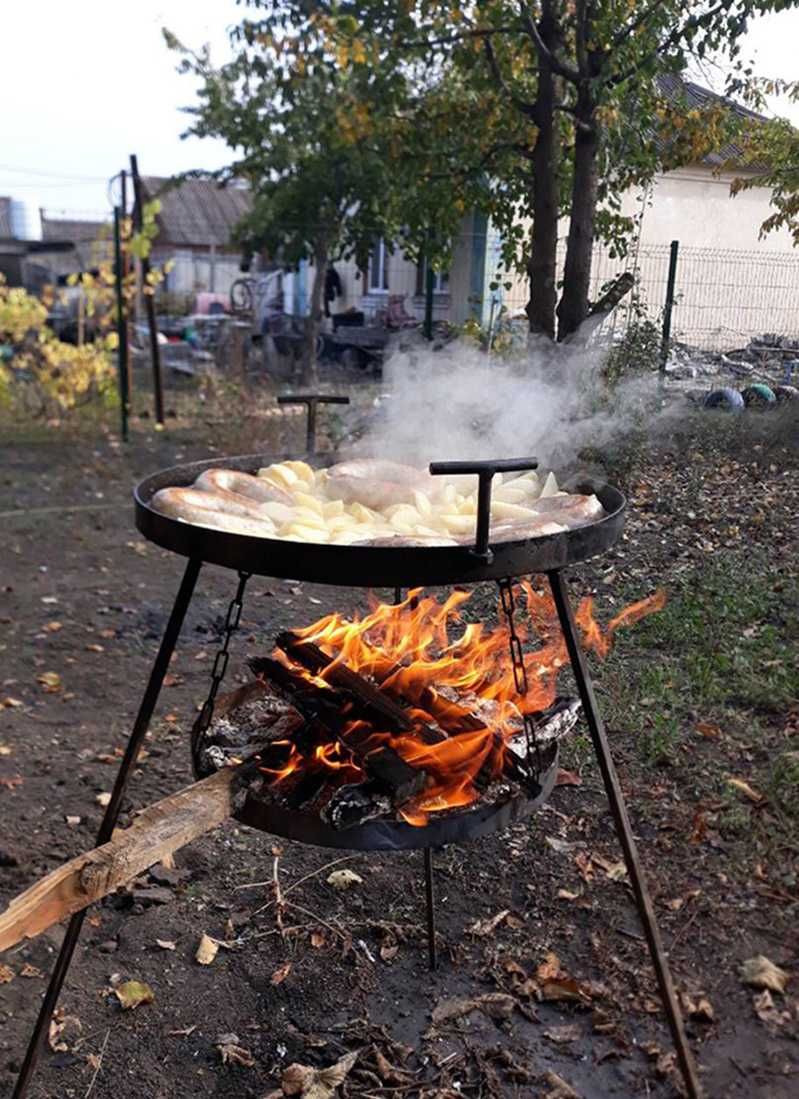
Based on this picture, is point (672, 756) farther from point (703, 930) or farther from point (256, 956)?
point (256, 956)

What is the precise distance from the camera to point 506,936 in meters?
2.88

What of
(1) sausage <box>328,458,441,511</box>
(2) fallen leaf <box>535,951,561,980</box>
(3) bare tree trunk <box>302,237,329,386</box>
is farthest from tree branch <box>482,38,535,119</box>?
(3) bare tree trunk <box>302,237,329,386</box>

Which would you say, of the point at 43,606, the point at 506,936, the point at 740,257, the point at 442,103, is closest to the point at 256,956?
the point at 506,936

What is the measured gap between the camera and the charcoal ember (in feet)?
6.76

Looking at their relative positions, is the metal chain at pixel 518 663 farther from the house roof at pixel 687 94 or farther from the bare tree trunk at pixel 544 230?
the house roof at pixel 687 94

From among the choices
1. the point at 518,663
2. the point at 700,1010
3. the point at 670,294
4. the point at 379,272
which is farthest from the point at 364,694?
the point at 379,272

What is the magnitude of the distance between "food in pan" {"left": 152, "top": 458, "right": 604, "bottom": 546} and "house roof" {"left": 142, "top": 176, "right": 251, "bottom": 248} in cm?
3283

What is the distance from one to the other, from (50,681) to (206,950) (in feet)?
7.37

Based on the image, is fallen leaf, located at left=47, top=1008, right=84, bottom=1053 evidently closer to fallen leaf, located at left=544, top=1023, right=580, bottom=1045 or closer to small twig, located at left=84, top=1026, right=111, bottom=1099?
small twig, located at left=84, top=1026, right=111, bottom=1099

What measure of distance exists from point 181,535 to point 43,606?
4.02m

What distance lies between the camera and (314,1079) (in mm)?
2311

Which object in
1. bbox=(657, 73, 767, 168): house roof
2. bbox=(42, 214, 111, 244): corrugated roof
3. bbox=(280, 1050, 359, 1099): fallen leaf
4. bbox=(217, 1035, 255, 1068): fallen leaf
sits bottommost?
bbox=(217, 1035, 255, 1068): fallen leaf

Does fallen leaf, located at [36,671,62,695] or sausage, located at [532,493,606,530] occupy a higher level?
sausage, located at [532,493,606,530]

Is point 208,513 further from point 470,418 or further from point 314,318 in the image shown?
point 314,318
